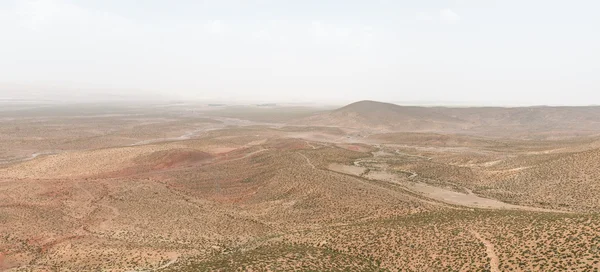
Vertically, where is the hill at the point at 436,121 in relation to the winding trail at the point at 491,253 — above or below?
above

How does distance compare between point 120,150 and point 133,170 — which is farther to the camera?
point 120,150

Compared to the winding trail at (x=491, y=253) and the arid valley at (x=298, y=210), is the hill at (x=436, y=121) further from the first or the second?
the winding trail at (x=491, y=253)

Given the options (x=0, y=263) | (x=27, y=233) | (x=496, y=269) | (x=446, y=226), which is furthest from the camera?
(x=27, y=233)

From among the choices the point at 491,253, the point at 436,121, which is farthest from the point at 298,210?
the point at 436,121

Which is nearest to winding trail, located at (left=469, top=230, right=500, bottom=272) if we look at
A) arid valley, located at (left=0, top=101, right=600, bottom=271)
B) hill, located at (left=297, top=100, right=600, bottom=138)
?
arid valley, located at (left=0, top=101, right=600, bottom=271)

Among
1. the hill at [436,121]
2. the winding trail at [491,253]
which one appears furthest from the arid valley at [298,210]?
the hill at [436,121]

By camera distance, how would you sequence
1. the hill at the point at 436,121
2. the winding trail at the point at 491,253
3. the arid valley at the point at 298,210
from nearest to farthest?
the winding trail at the point at 491,253
the arid valley at the point at 298,210
the hill at the point at 436,121

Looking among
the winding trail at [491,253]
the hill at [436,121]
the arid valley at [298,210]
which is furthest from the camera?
the hill at [436,121]

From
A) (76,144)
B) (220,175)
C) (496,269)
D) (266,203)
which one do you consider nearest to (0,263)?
(266,203)

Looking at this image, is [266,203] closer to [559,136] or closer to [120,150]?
[120,150]
